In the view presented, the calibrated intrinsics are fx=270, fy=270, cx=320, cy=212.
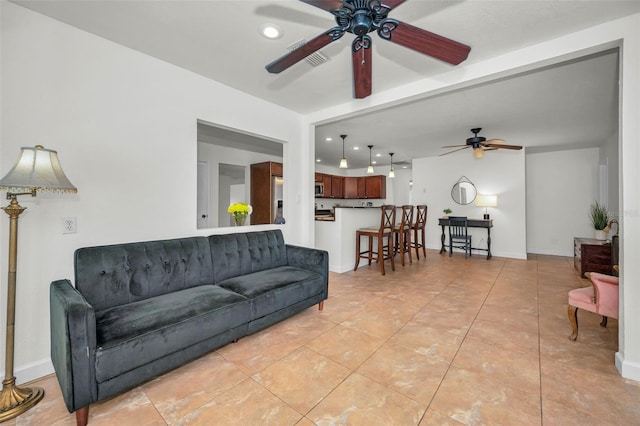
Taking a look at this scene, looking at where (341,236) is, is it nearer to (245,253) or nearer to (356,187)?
(245,253)

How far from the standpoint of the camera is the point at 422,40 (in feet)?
5.25

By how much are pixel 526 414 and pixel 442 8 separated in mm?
2604

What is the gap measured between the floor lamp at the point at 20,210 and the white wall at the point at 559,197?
837 cm

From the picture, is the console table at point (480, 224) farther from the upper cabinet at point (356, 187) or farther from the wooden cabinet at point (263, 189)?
the wooden cabinet at point (263, 189)

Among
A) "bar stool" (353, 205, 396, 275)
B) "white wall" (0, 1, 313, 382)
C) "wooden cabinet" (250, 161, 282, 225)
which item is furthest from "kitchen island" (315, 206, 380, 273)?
"white wall" (0, 1, 313, 382)

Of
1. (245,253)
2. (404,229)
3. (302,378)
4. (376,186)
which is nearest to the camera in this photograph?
(302,378)

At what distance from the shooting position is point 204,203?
5.61 m

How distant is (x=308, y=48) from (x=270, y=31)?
681 millimetres

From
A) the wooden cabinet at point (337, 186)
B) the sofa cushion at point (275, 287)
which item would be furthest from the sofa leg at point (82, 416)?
the wooden cabinet at point (337, 186)

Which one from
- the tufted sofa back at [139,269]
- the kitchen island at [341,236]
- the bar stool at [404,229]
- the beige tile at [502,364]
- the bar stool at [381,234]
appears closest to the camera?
the beige tile at [502,364]

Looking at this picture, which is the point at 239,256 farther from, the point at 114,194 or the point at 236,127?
the point at 236,127

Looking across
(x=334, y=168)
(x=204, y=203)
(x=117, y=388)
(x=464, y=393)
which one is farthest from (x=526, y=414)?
Answer: (x=334, y=168)

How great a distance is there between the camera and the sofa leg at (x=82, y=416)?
144cm

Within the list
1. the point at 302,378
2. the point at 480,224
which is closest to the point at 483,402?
the point at 302,378
